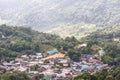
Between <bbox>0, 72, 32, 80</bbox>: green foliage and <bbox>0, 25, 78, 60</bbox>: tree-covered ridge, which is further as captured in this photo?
<bbox>0, 25, 78, 60</bbox>: tree-covered ridge

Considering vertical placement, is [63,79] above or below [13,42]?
below

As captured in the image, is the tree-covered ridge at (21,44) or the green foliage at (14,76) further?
the tree-covered ridge at (21,44)

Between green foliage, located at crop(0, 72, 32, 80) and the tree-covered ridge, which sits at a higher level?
the tree-covered ridge

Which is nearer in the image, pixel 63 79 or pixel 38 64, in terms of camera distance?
pixel 63 79

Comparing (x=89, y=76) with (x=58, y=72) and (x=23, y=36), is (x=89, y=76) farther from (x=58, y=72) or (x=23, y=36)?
(x=23, y=36)

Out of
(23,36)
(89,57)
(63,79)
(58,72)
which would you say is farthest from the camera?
(23,36)

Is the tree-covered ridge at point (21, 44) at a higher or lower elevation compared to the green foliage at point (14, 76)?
higher

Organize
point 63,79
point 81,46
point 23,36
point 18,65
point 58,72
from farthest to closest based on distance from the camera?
1. point 23,36
2. point 81,46
3. point 18,65
4. point 58,72
5. point 63,79

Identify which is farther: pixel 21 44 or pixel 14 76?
pixel 21 44

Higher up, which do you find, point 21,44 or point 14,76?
point 21,44

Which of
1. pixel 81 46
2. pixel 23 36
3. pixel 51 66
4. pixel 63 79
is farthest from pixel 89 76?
pixel 23 36
